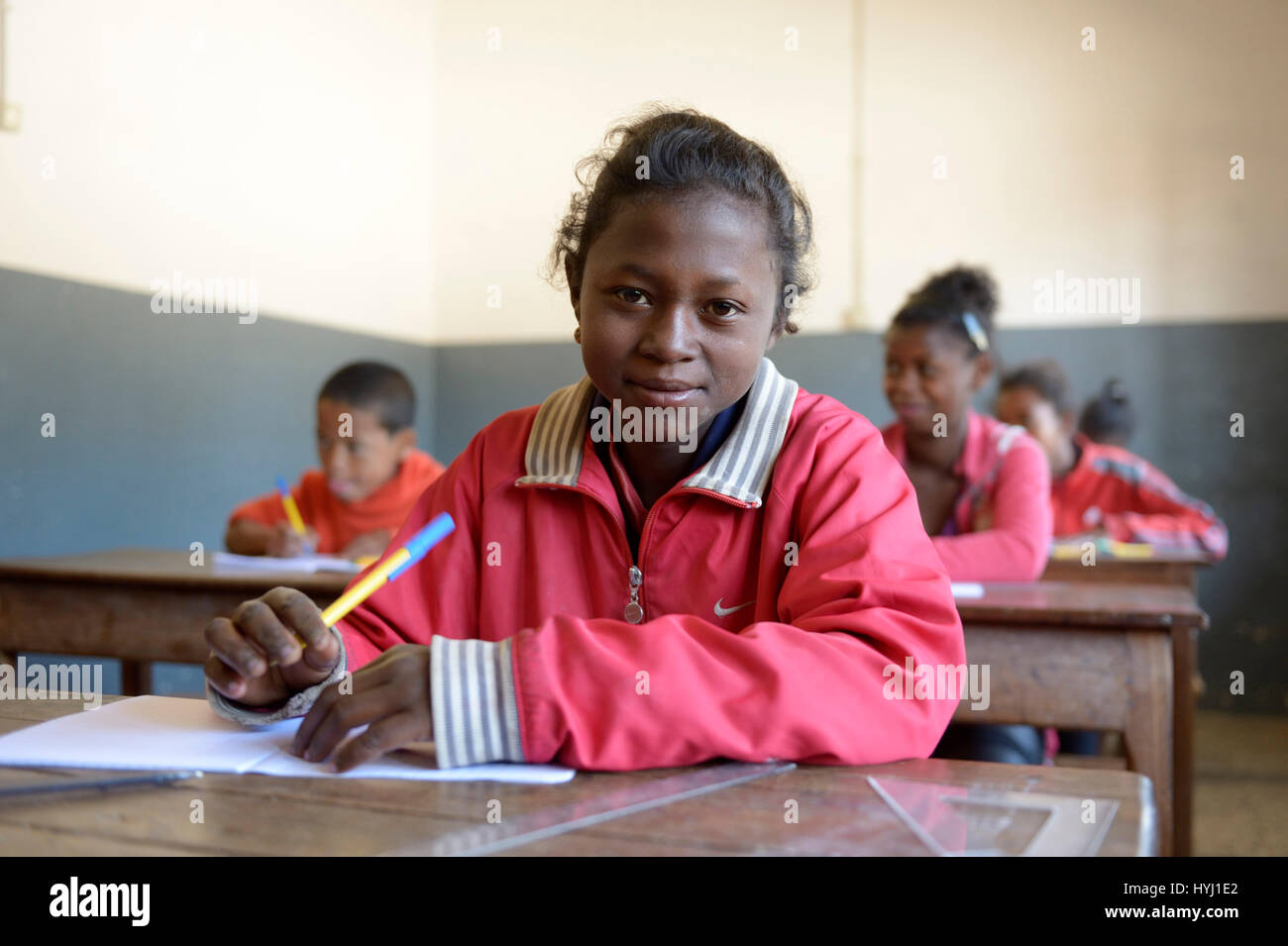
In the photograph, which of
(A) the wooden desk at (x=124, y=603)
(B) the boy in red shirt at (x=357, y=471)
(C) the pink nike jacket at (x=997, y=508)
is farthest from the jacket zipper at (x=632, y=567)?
(B) the boy in red shirt at (x=357, y=471)

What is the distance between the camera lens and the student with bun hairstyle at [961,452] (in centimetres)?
229

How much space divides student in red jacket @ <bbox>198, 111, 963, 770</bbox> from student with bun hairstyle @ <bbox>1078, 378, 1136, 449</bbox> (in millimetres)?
3703

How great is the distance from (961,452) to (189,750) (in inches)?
82.1

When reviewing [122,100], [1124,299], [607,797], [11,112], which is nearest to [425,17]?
[122,100]

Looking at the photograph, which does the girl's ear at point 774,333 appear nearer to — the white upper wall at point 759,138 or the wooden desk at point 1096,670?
the wooden desk at point 1096,670

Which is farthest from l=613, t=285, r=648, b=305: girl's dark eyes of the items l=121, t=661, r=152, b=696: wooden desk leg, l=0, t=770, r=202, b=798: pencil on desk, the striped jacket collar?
l=121, t=661, r=152, b=696: wooden desk leg

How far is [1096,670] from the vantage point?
1713mm

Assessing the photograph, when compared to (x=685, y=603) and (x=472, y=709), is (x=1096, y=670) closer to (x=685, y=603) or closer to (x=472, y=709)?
(x=685, y=603)

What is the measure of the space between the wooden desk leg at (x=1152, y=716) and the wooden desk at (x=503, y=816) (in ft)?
3.21

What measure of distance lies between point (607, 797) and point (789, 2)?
507 cm
